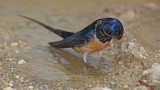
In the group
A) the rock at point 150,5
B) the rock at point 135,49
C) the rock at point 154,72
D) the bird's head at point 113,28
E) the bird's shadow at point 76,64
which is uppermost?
the rock at point 150,5

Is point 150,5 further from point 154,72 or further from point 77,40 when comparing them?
point 154,72

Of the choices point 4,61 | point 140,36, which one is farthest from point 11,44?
point 140,36

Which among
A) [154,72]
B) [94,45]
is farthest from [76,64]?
[154,72]

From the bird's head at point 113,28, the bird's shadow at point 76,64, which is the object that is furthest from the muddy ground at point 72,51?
the bird's head at point 113,28

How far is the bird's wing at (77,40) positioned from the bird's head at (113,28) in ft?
0.92

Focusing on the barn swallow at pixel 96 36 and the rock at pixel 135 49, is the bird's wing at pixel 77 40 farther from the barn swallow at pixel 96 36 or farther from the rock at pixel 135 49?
the rock at pixel 135 49

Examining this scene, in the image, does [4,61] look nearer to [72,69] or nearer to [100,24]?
[72,69]

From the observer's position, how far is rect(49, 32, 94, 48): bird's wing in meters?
4.52

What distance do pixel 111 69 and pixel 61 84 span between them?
3.11ft

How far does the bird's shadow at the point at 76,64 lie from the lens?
181 inches

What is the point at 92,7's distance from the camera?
738 centimetres

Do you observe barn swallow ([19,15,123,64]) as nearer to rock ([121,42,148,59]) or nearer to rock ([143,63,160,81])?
rock ([121,42,148,59])

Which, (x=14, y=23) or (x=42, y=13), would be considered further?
(x=42, y=13)

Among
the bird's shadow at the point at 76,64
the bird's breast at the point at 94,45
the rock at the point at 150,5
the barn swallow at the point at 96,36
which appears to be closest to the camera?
the barn swallow at the point at 96,36
